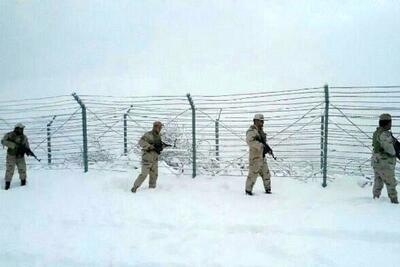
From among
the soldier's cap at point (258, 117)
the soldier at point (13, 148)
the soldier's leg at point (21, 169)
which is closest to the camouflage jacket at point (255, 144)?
the soldier's cap at point (258, 117)

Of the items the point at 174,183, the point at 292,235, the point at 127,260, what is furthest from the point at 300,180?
the point at 127,260

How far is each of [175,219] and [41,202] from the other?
3.29m

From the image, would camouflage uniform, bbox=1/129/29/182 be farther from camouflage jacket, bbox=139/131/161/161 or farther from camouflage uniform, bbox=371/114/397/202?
camouflage uniform, bbox=371/114/397/202

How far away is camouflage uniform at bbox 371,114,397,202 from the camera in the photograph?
7430 millimetres

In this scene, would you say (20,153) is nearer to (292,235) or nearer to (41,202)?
(41,202)

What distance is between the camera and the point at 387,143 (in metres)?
7.41

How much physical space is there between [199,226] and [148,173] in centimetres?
285

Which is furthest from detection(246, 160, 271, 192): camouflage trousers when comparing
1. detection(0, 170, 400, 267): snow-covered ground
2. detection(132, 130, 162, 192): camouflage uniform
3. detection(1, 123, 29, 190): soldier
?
detection(1, 123, 29, 190): soldier

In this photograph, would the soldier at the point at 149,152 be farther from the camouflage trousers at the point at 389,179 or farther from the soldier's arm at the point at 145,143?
the camouflage trousers at the point at 389,179

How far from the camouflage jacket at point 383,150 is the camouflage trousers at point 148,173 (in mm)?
4582

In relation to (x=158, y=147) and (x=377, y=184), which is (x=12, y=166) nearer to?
(x=158, y=147)

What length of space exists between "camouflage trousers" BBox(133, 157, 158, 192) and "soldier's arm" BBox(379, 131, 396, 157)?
4.72 metres

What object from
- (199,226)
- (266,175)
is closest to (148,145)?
(266,175)

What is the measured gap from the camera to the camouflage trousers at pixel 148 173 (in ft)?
30.0
